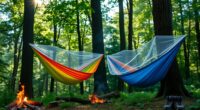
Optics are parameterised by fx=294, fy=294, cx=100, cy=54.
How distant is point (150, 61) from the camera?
5.55 metres

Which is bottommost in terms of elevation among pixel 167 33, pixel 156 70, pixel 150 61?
pixel 156 70

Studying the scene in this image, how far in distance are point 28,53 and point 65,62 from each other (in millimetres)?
1670

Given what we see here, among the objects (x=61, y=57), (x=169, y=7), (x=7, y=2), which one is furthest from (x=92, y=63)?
(x=7, y=2)

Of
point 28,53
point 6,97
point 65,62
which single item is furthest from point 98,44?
point 6,97

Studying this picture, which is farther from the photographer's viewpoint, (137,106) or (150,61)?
(137,106)

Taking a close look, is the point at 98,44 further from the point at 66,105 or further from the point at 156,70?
the point at 156,70

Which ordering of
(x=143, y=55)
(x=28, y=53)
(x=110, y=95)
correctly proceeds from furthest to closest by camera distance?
(x=28, y=53) → (x=110, y=95) → (x=143, y=55)

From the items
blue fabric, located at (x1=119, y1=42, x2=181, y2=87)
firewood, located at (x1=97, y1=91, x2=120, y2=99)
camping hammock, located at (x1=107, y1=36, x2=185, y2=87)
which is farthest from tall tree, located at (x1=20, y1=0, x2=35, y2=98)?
blue fabric, located at (x1=119, y1=42, x2=181, y2=87)

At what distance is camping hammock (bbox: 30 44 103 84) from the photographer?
5758 mm

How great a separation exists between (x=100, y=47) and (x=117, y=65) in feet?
6.49

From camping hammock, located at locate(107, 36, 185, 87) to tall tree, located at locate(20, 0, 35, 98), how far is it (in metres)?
2.39

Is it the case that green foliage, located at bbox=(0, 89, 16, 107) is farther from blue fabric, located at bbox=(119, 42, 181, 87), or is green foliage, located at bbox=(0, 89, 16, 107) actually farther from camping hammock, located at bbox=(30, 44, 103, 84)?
blue fabric, located at bbox=(119, 42, 181, 87)

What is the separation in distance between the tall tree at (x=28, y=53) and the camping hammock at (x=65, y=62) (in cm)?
154

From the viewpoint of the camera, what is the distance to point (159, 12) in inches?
243
